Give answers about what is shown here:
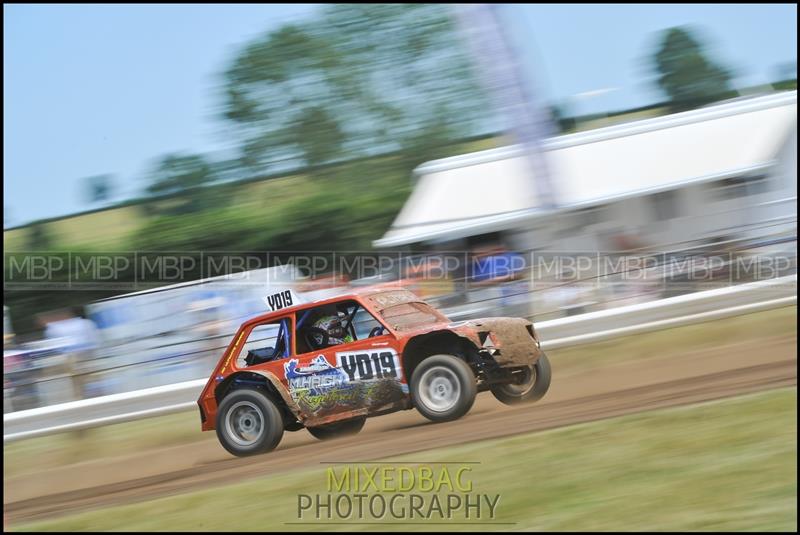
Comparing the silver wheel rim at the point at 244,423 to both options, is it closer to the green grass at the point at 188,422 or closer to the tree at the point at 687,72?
the green grass at the point at 188,422

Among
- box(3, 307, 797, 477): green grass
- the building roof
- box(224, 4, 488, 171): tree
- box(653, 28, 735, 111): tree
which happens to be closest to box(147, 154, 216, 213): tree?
box(224, 4, 488, 171): tree

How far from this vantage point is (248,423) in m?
6.27

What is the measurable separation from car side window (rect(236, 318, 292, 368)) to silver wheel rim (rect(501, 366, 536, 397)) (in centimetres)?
164

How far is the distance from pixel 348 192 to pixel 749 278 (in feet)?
34.0

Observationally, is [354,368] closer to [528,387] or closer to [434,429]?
[434,429]

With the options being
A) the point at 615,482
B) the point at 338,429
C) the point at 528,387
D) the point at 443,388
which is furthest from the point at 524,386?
the point at 338,429

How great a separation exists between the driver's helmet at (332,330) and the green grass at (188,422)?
1.60 m

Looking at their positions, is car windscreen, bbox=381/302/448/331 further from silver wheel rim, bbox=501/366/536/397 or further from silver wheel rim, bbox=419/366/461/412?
silver wheel rim, bbox=501/366/536/397

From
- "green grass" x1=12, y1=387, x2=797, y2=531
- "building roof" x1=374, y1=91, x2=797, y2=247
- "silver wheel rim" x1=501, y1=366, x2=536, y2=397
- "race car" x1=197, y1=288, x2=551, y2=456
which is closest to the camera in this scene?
"green grass" x1=12, y1=387, x2=797, y2=531

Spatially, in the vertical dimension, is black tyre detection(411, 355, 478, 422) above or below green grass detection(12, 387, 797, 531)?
above

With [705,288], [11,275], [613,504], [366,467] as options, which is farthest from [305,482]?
[11,275]

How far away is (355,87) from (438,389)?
14.6m

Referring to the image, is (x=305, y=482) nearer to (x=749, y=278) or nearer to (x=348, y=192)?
(x=749, y=278)

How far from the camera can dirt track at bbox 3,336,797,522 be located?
6203mm
